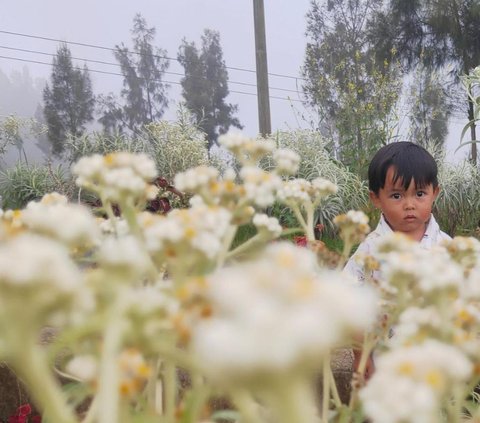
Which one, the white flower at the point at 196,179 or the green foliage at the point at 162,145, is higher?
the green foliage at the point at 162,145

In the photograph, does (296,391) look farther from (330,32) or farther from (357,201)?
(330,32)

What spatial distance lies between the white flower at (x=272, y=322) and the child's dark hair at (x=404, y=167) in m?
1.21

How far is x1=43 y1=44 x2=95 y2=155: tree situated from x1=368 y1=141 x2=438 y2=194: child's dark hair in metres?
3.67

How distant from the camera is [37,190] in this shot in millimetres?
4023

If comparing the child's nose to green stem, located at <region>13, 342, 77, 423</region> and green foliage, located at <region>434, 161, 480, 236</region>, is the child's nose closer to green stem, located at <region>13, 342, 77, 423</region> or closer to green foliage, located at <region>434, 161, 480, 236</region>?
green stem, located at <region>13, 342, 77, 423</region>

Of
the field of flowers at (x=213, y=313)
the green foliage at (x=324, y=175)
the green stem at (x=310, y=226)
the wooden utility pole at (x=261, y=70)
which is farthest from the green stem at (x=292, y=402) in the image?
the wooden utility pole at (x=261, y=70)

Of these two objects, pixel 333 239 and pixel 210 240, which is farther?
pixel 333 239

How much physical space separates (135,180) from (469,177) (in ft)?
15.2

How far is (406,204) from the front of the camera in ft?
4.22

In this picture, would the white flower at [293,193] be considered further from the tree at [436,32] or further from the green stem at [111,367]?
the tree at [436,32]

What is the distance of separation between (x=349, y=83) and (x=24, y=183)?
308cm

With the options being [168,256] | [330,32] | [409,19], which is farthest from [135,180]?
[409,19]

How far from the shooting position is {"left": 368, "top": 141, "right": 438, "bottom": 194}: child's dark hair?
1.30 meters

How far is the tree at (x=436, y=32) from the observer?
8.61m
